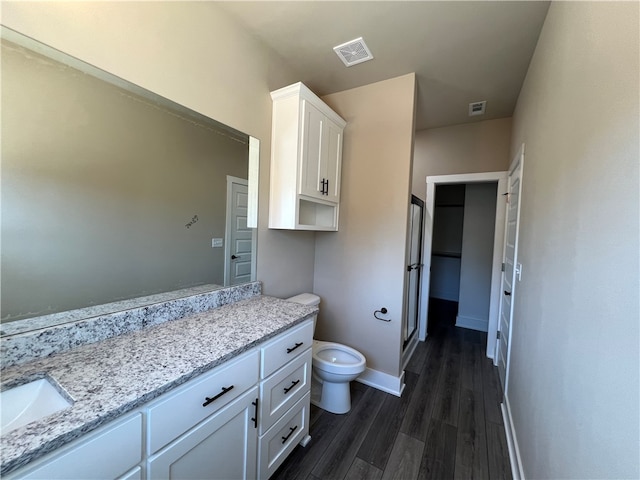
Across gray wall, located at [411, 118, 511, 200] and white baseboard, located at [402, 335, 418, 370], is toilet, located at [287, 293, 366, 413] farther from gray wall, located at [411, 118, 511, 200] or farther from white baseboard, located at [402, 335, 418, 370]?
gray wall, located at [411, 118, 511, 200]

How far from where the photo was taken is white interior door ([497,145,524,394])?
2.04 meters

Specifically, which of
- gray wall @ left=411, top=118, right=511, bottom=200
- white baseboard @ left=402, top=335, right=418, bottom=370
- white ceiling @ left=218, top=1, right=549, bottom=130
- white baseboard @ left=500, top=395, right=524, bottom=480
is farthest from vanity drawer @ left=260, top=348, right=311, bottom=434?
gray wall @ left=411, top=118, right=511, bottom=200

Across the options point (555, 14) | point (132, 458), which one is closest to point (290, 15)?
point (555, 14)

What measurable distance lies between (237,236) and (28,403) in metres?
1.15

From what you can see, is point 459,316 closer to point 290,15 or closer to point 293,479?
point 293,479

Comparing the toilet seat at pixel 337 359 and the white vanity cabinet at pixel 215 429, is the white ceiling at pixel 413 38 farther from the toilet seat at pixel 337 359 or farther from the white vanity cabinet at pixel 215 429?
the toilet seat at pixel 337 359

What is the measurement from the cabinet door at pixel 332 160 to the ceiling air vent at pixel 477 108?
1464 millimetres

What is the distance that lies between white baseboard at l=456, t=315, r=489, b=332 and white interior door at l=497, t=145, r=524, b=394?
1.07 m

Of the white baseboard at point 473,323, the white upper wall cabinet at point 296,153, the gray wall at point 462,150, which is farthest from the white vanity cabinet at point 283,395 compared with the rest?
the white baseboard at point 473,323

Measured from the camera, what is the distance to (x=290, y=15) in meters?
1.60

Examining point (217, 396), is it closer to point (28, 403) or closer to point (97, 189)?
point (28, 403)

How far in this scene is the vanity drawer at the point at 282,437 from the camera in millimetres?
1284

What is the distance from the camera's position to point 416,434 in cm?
177

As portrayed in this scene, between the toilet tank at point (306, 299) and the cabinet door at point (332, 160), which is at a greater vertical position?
the cabinet door at point (332, 160)
